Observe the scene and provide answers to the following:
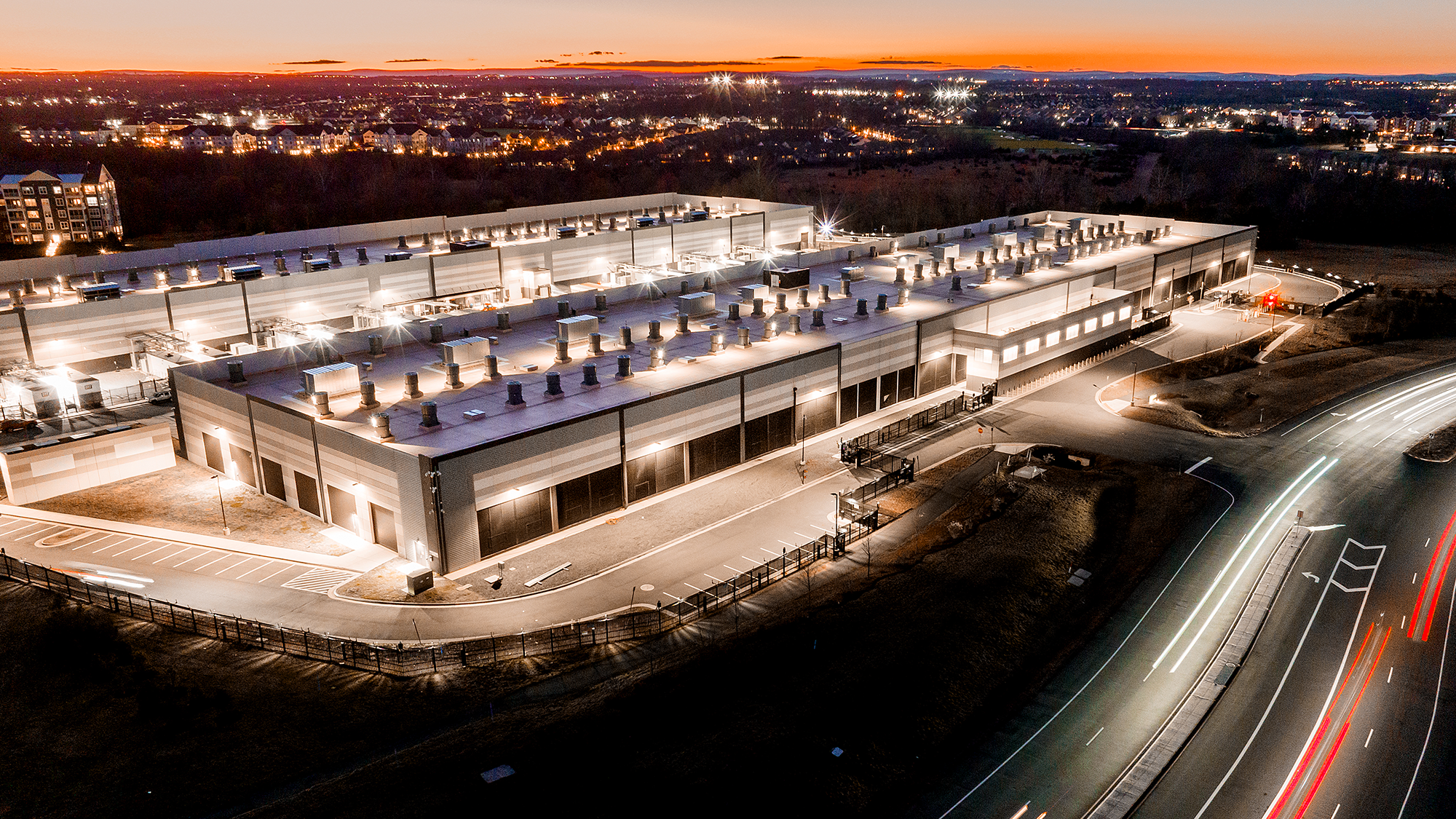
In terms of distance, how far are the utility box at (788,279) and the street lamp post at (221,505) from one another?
A: 3730cm

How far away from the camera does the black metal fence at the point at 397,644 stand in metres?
31.8

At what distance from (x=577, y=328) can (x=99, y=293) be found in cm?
3459

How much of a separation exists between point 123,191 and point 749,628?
15491 centimetres

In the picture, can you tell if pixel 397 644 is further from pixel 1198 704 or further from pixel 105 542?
pixel 1198 704

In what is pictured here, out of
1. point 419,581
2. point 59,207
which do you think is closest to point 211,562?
point 419,581

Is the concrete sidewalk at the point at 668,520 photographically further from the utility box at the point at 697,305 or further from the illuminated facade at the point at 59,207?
the illuminated facade at the point at 59,207

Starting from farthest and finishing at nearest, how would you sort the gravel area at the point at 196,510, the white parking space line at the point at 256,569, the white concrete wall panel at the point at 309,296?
the white concrete wall panel at the point at 309,296
the gravel area at the point at 196,510
the white parking space line at the point at 256,569

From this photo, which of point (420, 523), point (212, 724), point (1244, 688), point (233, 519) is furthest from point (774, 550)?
point (233, 519)

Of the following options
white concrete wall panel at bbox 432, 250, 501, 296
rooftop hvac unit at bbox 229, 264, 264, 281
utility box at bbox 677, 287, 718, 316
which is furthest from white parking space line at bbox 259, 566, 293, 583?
white concrete wall panel at bbox 432, 250, 501, 296

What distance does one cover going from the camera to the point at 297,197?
155500mm

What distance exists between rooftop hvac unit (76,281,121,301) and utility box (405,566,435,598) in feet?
134

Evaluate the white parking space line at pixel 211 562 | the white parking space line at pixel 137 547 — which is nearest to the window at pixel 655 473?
the white parking space line at pixel 211 562

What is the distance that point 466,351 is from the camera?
49219 millimetres

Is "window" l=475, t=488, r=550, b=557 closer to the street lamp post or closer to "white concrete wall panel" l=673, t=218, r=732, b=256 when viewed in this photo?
the street lamp post
